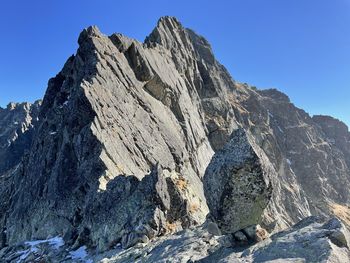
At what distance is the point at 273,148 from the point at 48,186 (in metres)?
90.0

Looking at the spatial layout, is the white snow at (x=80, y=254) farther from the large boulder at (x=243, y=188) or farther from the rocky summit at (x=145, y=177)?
the large boulder at (x=243, y=188)

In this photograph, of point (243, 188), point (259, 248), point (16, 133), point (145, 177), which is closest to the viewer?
point (259, 248)

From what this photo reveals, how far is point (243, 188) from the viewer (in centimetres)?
1612

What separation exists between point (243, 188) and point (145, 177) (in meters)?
17.6

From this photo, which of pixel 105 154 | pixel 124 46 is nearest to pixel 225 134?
pixel 124 46

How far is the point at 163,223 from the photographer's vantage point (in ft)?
98.0

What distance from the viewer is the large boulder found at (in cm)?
1598

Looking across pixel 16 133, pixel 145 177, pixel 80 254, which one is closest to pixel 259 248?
pixel 80 254

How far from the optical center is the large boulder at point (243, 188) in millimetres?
15984

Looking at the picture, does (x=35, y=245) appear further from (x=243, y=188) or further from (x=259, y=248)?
(x=259, y=248)

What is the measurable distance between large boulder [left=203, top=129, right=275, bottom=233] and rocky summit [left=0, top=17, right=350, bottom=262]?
4 centimetres

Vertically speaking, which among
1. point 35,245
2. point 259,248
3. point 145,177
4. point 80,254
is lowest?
point 259,248

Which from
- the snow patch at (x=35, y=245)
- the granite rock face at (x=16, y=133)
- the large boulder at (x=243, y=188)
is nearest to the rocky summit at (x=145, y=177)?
the large boulder at (x=243, y=188)

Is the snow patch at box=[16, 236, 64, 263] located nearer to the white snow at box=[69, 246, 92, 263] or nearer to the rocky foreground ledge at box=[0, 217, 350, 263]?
the white snow at box=[69, 246, 92, 263]
